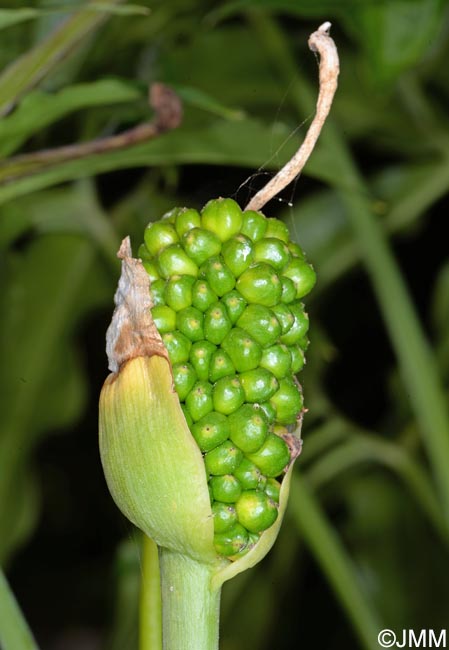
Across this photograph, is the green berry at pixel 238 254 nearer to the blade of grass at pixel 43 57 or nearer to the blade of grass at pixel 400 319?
the blade of grass at pixel 43 57

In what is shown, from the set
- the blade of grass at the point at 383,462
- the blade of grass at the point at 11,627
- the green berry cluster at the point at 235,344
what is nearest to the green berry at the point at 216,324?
the green berry cluster at the point at 235,344

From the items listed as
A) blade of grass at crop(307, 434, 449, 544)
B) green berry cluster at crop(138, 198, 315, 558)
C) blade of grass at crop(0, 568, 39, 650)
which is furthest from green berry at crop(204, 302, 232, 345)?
blade of grass at crop(307, 434, 449, 544)

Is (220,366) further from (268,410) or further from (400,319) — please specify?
(400,319)

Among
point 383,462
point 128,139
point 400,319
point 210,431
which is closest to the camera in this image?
point 210,431

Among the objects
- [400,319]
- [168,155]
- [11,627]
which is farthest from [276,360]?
[400,319]

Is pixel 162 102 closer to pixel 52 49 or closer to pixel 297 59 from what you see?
pixel 52 49

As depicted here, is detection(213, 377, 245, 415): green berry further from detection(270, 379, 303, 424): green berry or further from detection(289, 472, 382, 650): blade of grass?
detection(289, 472, 382, 650): blade of grass
